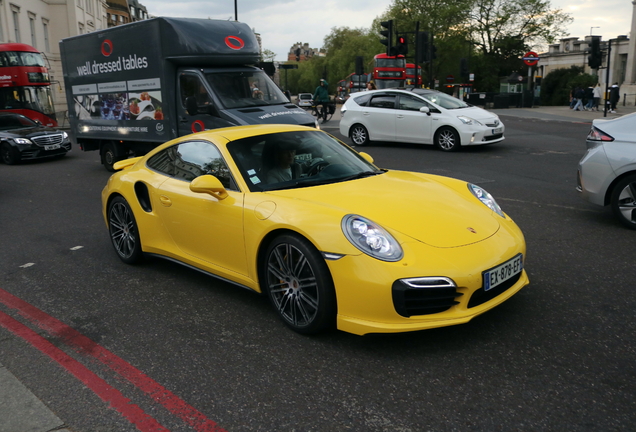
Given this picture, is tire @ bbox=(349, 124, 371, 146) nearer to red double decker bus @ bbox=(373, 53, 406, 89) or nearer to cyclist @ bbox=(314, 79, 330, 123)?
cyclist @ bbox=(314, 79, 330, 123)

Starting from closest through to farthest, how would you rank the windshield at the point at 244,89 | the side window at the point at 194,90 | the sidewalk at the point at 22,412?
1. the sidewalk at the point at 22,412
2. the side window at the point at 194,90
3. the windshield at the point at 244,89

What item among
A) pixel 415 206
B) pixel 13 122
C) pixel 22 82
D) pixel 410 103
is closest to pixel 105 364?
pixel 415 206

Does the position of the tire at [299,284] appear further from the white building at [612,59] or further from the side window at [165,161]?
the white building at [612,59]

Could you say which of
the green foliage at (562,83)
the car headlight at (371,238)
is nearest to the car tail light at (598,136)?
the car headlight at (371,238)

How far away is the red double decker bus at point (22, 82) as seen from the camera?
85.1 ft

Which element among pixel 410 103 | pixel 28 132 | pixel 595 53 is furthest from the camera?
pixel 595 53

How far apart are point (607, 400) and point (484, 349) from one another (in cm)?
77

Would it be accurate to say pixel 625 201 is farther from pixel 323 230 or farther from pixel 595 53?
pixel 595 53

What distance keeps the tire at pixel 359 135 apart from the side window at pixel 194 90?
6.16 m

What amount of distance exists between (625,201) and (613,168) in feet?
1.29

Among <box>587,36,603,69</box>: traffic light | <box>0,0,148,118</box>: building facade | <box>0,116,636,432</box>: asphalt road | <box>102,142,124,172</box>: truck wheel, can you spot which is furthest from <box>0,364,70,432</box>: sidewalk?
<box>0,0,148,118</box>: building facade

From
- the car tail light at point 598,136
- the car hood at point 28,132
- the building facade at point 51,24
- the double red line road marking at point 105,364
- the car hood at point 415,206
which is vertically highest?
the building facade at point 51,24

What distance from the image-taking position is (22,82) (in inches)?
1039

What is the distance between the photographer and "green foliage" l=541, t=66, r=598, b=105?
4834 centimetres
